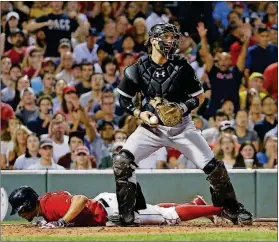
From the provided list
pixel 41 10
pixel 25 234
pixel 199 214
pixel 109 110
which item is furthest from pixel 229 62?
pixel 25 234

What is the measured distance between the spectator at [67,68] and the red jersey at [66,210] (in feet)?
18.2

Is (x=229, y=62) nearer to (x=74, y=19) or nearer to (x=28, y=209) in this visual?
(x=74, y=19)

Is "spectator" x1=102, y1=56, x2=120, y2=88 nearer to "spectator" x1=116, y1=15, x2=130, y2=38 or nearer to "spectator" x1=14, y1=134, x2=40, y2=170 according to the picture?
"spectator" x1=116, y1=15, x2=130, y2=38

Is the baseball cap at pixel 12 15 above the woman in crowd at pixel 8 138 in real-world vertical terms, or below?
above

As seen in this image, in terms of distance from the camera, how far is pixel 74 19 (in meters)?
16.3

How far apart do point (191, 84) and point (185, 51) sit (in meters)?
6.21

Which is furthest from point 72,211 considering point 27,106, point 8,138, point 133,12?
point 133,12

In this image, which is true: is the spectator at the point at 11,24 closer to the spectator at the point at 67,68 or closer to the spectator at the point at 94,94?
the spectator at the point at 67,68

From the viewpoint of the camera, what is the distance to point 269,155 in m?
13.7

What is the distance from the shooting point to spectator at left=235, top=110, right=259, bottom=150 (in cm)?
1408

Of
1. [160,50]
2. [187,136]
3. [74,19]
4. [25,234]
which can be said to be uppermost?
[74,19]

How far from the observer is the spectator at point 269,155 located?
44.7 ft

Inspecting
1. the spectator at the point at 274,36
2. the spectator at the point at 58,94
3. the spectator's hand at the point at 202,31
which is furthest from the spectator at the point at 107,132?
the spectator at the point at 274,36

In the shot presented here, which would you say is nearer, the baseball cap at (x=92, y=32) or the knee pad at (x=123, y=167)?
the knee pad at (x=123, y=167)
